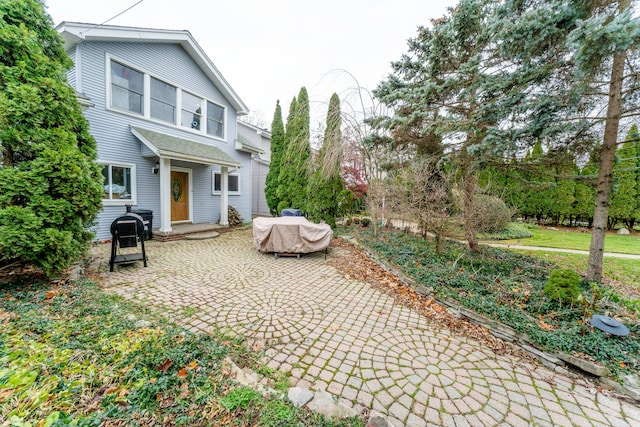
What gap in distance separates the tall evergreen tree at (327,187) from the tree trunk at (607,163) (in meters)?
6.02

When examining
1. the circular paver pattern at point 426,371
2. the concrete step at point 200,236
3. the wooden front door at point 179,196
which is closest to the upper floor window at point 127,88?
the wooden front door at point 179,196

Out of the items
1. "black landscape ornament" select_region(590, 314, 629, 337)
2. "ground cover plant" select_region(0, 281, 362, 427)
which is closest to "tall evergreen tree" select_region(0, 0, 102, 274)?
"ground cover plant" select_region(0, 281, 362, 427)

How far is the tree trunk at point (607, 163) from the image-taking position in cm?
400

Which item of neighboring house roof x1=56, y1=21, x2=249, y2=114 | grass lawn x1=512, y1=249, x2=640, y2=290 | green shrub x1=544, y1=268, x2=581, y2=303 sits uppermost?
neighboring house roof x1=56, y1=21, x2=249, y2=114

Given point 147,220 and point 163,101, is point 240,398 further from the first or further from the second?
point 163,101

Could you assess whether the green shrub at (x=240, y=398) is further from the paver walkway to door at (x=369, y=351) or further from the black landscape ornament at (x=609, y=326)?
the black landscape ornament at (x=609, y=326)

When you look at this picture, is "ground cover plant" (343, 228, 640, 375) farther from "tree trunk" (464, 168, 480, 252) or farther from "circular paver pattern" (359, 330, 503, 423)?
"circular paver pattern" (359, 330, 503, 423)

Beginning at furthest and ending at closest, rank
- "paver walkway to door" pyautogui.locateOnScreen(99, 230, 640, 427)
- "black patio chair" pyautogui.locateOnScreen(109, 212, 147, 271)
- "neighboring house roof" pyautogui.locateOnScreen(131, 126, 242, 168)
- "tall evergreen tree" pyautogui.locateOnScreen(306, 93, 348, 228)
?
1. "tall evergreen tree" pyautogui.locateOnScreen(306, 93, 348, 228)
2. "neighboring house roof" pyautogui.locateOnScreen(131, 126, 242, 168)
3. "black patio chair" pyautogui.locateOnScreen(109, 212, 147, 271)
4. "paver walkway to door" pyautogui.locateOnScreen(99, 230, 640, 427)

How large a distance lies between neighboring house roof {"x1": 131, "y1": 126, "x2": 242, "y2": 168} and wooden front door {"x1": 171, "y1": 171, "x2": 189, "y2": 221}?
1.38 metres

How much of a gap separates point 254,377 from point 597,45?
217 inches

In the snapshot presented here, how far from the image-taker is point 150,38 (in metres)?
8.77

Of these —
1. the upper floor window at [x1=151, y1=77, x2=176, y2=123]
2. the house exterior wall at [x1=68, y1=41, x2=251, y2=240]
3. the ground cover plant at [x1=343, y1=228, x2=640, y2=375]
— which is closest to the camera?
the ground cover plant at [x1=343, y1=228, x2=640, y2=375]

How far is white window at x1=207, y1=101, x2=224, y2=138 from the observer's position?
1155 centimetres

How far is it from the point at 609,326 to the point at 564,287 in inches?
36.0
